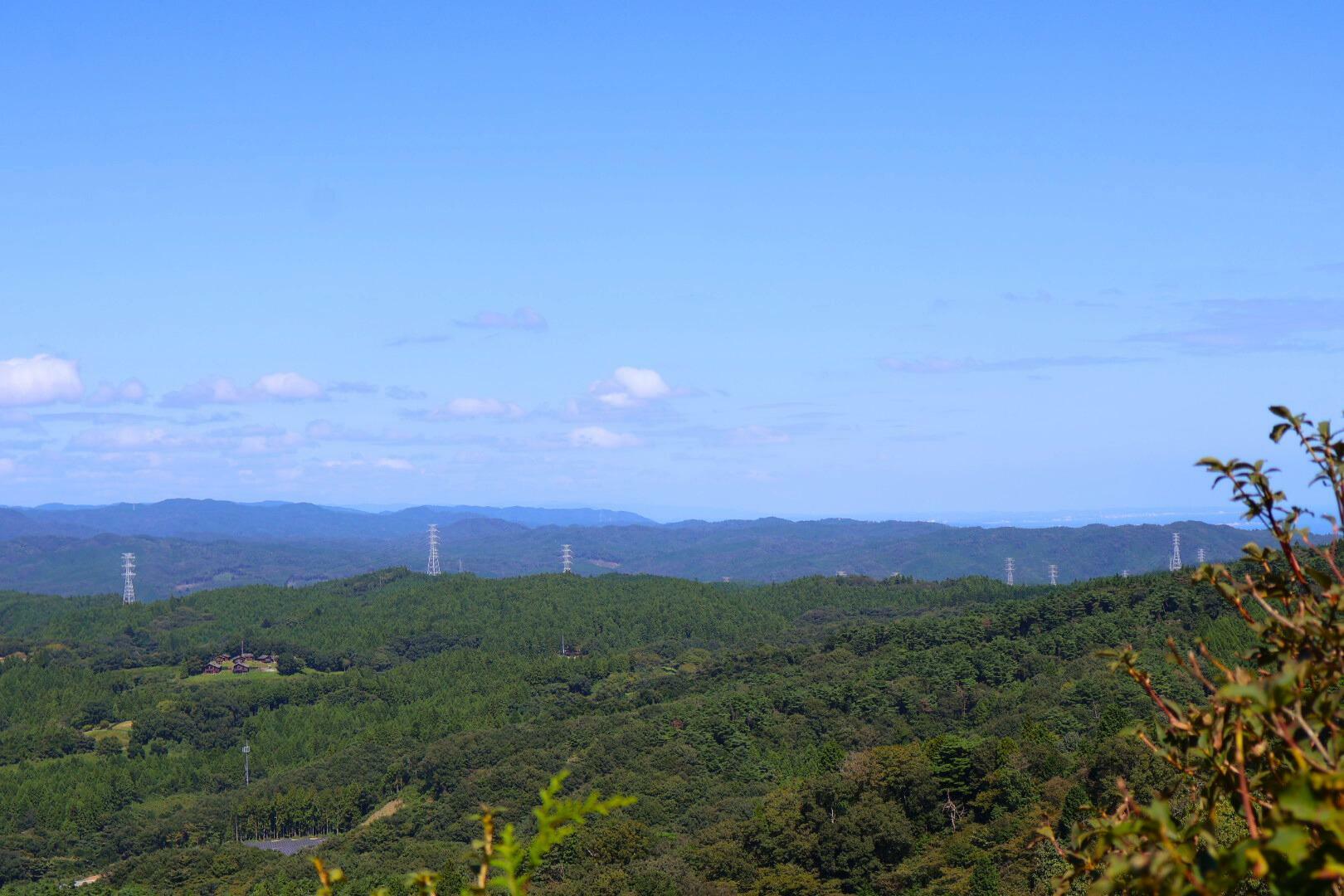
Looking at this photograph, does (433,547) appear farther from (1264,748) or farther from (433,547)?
(1264,748)

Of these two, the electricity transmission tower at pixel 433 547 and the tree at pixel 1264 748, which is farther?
the electricity transmission tower at pixel 433 547

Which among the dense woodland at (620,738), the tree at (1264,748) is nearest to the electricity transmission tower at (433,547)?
the dense woodland at (620,738)

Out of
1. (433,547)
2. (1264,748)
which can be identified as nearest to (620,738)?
(1264,748)

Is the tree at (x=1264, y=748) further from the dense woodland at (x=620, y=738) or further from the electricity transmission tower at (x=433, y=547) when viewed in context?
the electricity transmission tower at (x=433, y=547)

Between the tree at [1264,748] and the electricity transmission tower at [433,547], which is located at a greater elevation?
the tree at [1264,748]

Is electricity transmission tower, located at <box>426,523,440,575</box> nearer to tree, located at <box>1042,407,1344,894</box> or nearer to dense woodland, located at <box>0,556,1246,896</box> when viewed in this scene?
dense woodland, located at <box>0,556,1246,896</box>

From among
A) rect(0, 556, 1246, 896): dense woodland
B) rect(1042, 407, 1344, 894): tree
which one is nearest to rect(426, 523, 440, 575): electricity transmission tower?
rect(0, 556, 1246, 896): dense woodland
